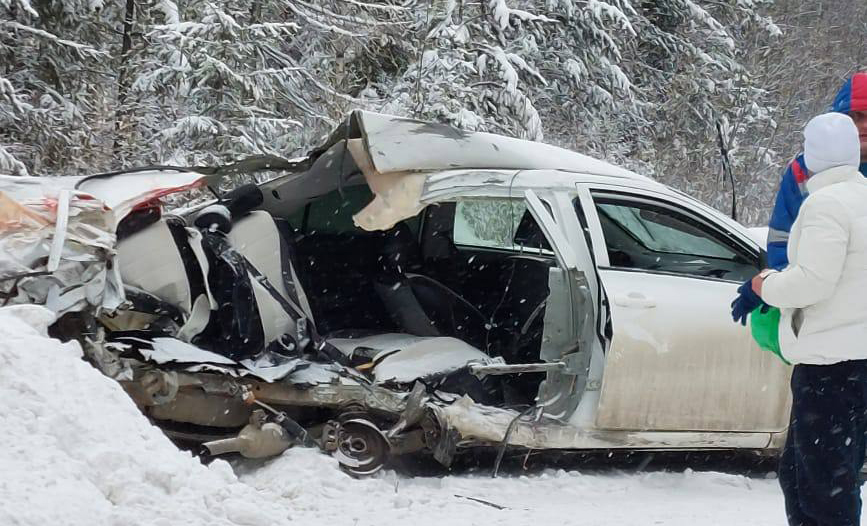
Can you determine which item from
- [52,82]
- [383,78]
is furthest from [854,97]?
[383,78]

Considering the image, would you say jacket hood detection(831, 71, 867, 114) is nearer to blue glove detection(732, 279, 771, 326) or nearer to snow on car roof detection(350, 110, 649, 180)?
blue glove detection(732, 279, 771, 326)

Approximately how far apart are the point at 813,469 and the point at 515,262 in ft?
9.89

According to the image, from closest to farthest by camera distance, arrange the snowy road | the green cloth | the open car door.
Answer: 1. the green cloth
2. the snowy road
3. the open car door

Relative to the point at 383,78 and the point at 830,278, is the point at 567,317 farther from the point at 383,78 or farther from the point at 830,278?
the point at 383,78

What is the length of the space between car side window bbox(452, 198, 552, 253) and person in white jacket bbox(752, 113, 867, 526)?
2617 mm

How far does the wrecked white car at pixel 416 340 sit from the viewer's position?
15.2 ft

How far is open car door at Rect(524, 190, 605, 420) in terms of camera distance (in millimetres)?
4992

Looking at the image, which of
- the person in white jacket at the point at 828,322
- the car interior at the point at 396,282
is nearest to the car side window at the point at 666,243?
the car interior at the point at 396,282

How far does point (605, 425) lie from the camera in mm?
4988

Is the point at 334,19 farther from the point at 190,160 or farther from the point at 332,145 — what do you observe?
the point at 332,145

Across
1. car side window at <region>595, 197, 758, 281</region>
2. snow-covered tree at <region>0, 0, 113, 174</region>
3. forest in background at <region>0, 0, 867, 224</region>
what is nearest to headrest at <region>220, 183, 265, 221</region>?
car side window at <region>595, 197, 758, 281</region>

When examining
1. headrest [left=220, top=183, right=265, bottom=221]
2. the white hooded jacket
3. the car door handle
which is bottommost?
headrest [left=220, top=183, right=265, bottom=221]

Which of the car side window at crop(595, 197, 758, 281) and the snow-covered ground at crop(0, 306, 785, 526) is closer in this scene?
the snow-covered ground at crop(0, 306, 785, 526)

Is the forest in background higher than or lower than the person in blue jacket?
lower
